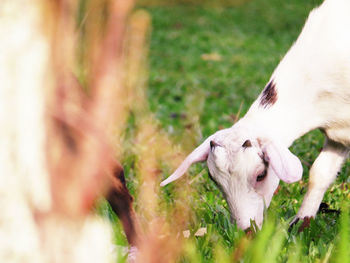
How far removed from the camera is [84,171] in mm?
1364

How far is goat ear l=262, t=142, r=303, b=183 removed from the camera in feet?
9.11

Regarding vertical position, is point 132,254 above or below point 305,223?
above

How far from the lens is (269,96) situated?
3422 mm

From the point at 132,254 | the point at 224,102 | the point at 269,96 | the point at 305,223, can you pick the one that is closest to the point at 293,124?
the point at 269,96

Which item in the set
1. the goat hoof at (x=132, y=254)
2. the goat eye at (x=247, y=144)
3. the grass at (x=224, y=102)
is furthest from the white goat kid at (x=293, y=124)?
the goat hoof at (x=132, y=254)

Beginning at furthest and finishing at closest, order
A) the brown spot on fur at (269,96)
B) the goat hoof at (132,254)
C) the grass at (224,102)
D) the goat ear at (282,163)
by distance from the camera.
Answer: the brown spot on fur at (269,96) → the goat ear at (282,163) → the grass at (224,102) → the goat hoof at (132,254)

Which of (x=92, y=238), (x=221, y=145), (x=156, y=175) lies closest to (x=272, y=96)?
(x=221, y=145)

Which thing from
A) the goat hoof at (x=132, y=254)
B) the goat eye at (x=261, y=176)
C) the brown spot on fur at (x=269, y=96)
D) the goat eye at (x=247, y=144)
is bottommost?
the goat eye at (x=261, y=176)

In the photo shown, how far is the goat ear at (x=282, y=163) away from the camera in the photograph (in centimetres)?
278

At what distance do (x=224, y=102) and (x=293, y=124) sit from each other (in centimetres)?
395

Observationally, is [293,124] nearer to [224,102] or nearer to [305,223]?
[305,223]

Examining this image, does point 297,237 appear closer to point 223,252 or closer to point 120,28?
point 223,252

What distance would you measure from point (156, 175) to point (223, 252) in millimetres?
1777

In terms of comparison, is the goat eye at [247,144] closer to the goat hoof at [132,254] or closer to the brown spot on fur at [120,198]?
the goat hoof at [132,254]
